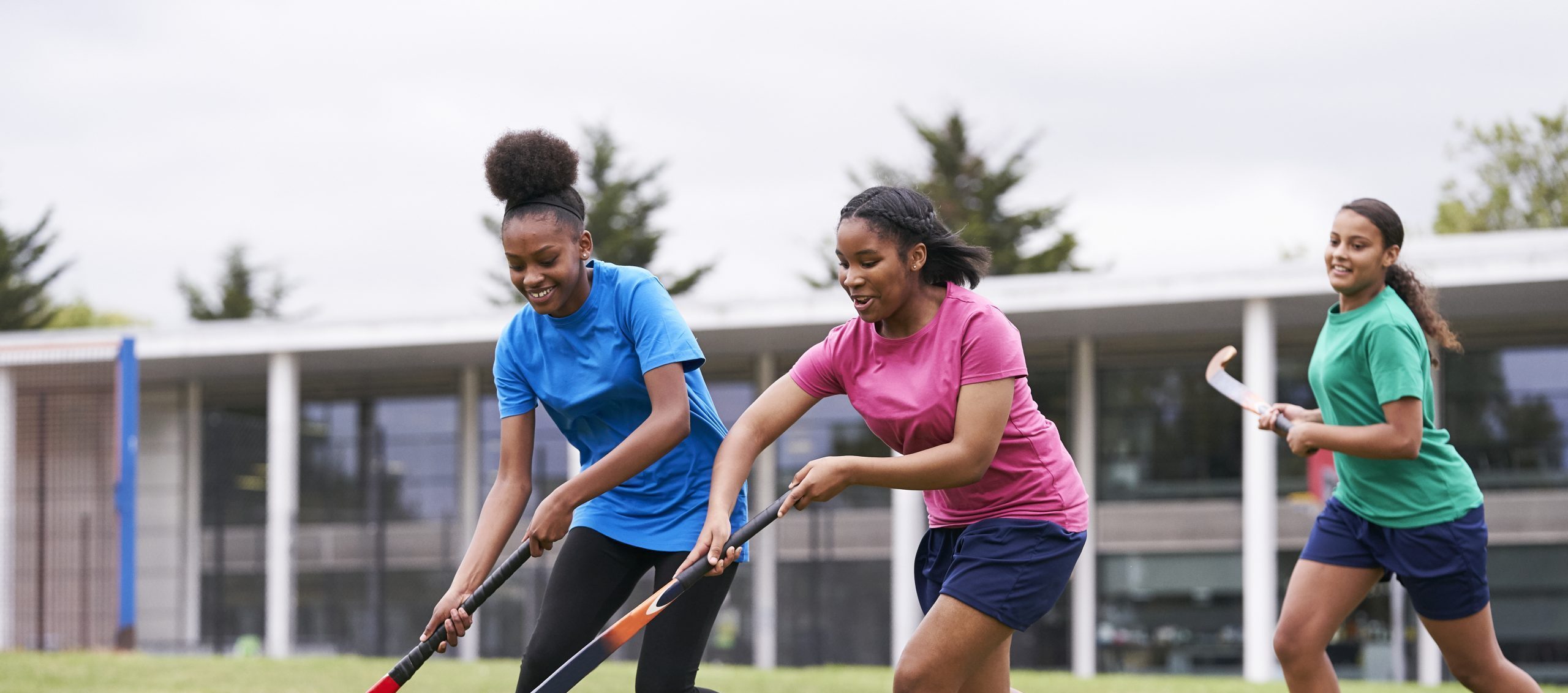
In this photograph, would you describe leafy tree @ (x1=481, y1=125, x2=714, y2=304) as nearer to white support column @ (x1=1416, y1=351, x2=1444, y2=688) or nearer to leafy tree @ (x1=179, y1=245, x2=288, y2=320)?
leafy tree @ (x1=179, y1=245, x2=288, y2=320)

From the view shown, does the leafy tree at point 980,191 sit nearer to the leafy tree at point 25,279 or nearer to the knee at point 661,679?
the leafy tree at point 25,279

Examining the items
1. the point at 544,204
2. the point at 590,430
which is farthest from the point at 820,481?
the point at 544,204

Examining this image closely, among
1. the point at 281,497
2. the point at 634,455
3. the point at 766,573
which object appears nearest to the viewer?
the point at 634,455

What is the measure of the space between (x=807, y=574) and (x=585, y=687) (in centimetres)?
1013

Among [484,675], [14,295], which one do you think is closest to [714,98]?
[14,295]

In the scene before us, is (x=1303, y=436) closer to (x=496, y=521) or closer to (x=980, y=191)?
(x=496, y=521)

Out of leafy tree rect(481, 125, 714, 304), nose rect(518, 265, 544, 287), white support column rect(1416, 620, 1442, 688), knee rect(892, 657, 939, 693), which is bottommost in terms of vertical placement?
white support column rect(1416, 620, 1442, 688)

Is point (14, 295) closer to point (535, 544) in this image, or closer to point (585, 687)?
point (585, 687)

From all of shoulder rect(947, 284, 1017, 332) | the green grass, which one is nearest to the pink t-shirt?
shoulder rect(947, 284, 1017, 332)

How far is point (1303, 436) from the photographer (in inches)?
158

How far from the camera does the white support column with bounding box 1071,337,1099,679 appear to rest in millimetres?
18203

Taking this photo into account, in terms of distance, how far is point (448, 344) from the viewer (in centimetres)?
1842

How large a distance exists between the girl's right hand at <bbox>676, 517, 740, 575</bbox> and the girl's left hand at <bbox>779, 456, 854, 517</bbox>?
0.15 metres

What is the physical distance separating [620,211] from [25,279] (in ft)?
49.0
